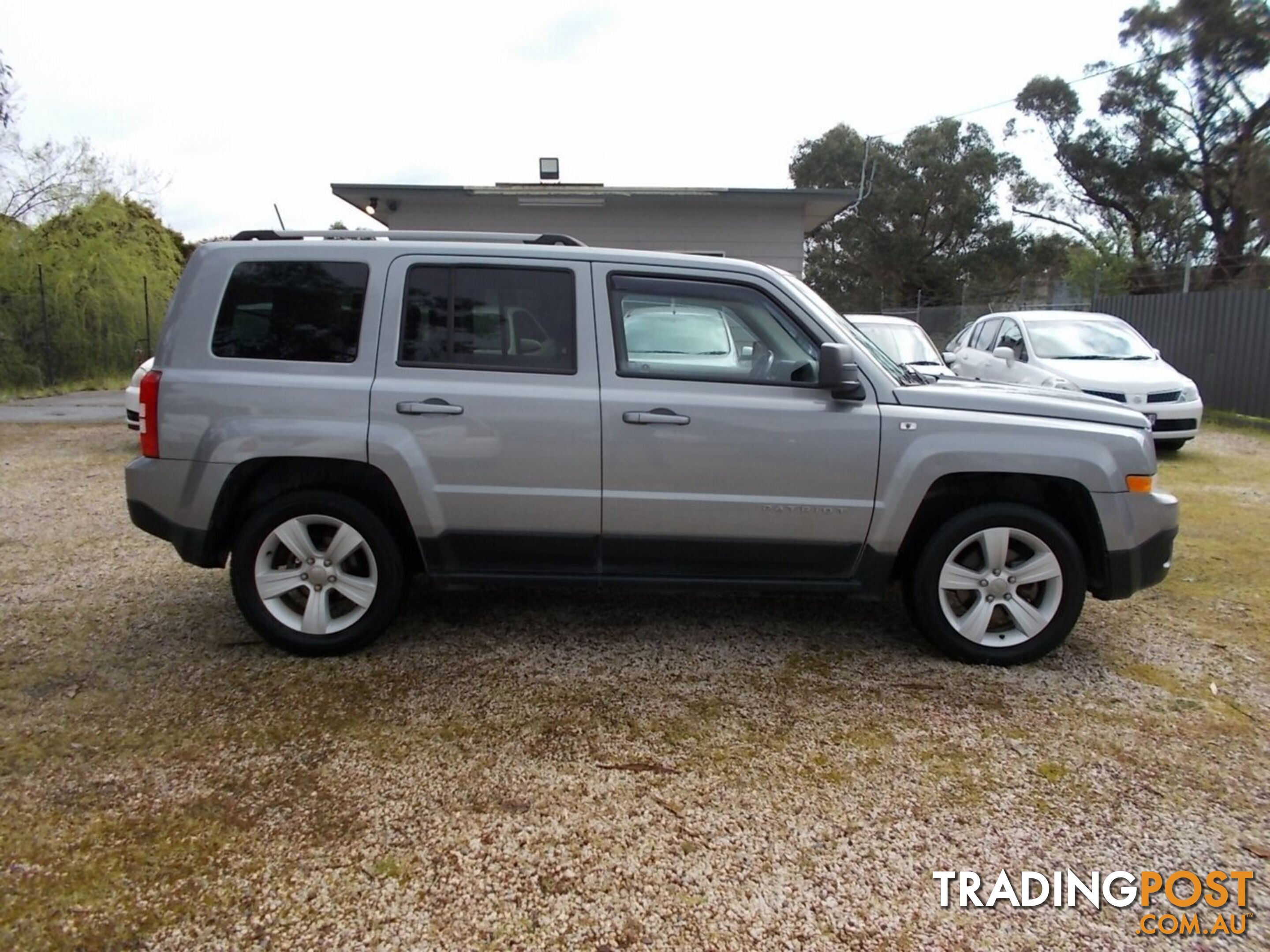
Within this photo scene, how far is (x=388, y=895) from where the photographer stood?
2.40 metres

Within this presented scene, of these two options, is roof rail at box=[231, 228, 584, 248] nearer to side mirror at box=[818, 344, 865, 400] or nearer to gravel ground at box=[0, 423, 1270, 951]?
side mirror at box=[818, 344, 865, 400]

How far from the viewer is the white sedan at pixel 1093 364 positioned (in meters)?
9.18

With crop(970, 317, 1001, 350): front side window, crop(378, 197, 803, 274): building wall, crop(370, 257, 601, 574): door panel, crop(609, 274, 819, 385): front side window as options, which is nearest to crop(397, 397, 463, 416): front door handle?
crop(370, 257, 601, 574): door panel

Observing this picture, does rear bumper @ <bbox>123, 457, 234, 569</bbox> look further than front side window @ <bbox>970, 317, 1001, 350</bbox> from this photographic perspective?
No

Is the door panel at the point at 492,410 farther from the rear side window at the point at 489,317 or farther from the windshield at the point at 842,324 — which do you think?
the windshield at the point at 842,324

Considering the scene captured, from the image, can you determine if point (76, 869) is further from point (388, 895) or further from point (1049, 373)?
point (1049, 373)

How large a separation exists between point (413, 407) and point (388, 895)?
2.02 metres

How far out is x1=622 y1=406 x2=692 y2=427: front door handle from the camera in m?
3.72

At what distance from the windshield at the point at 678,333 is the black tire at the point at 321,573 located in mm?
1464

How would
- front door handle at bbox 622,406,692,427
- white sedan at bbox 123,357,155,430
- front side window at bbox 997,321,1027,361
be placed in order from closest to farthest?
front door handle at bbox 622,406,692,427 → white sedan at bbox 123,357,155,430 → front side window at bbox 997,321,1027,361

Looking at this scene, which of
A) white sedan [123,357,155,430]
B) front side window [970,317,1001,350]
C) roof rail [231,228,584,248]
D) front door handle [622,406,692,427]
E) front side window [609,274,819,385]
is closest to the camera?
front door handle [622,406,692,427]

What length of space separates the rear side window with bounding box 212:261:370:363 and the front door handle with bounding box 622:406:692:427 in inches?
50.5
